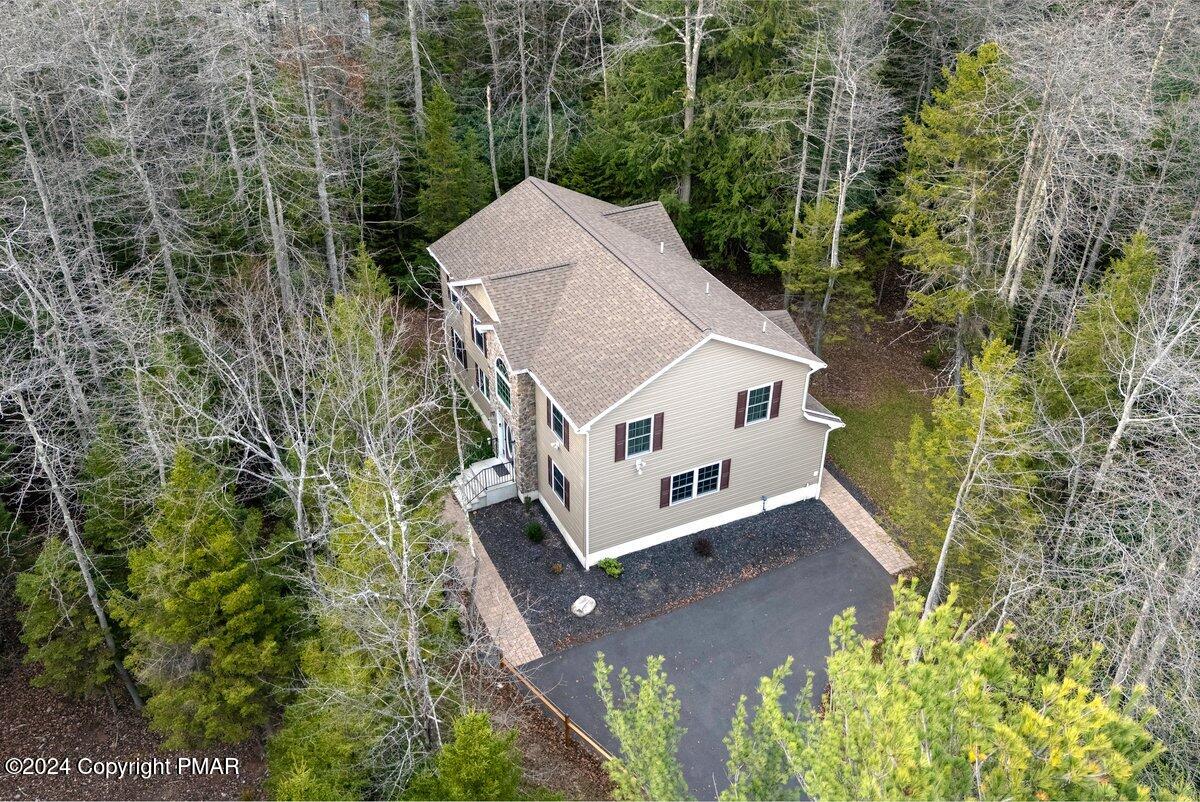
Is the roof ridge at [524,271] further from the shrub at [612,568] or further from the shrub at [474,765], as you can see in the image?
the shrub at [474,765]

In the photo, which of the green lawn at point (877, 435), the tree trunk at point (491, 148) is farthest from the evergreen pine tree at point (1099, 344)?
the tree trunk at point (491, 148)

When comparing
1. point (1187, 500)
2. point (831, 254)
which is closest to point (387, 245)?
point (831, 254)

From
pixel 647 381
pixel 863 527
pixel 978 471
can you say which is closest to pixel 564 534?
pixel 647 381

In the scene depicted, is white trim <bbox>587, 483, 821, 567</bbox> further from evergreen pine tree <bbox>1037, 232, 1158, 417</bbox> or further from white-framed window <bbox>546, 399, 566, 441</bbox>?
evergreen pine tree <bbox>1037, 232, 1158, 417</bbox>

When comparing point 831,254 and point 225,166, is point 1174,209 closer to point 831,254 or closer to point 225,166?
point 831,254

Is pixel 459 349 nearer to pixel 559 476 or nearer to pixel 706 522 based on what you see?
pixel 559 476

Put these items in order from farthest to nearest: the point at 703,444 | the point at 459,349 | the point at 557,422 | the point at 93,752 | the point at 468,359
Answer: the point at 459,349 < the point at 468,359 < the point at 703,444 < the point at 557,422 < the point at 93,752

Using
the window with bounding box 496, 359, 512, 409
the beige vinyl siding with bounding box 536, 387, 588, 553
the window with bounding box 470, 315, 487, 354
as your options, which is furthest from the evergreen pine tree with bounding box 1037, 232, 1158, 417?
the window with bounding box 470, 315, 487, 354
